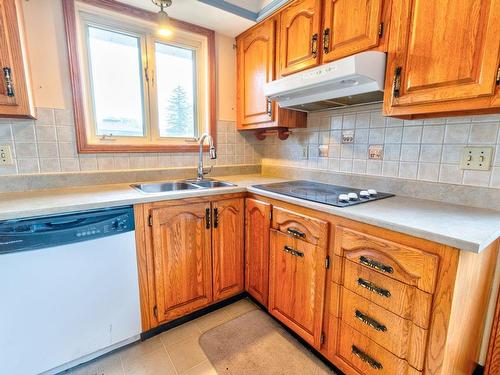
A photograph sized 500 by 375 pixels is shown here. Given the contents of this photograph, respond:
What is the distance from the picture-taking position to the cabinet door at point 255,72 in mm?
1832

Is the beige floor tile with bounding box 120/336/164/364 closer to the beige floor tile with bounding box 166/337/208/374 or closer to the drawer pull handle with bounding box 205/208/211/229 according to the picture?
the beige floor tile with bounding box 166/337/208/374

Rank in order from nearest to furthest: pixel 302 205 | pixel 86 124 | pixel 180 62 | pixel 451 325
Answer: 1. pixel 451 325
2. pixel 302 205
3. pixel 86 124
4. pixel 180 62

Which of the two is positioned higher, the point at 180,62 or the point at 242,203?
the point at 180,62

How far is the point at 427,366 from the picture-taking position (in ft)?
2.94

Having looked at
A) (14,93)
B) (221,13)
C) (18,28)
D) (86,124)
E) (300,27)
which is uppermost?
(221,13)

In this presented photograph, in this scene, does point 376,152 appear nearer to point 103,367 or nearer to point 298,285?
point 298,285

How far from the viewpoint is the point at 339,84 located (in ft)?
4.23

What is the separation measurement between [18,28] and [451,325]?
228cm

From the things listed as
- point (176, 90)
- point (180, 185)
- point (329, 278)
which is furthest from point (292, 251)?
point (176, 90)

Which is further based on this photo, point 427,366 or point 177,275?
point 177,275

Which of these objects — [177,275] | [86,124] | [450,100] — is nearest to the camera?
[450,100]

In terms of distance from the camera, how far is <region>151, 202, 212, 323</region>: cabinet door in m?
1.45

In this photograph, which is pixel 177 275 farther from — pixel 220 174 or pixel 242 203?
pixel 220 174

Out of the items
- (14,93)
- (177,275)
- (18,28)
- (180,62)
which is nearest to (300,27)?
(180,62)
